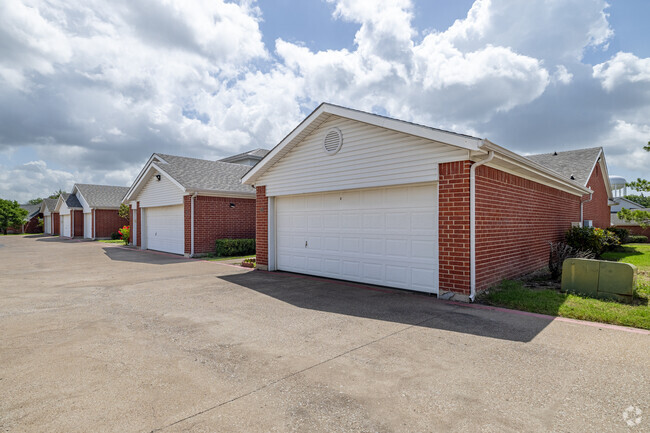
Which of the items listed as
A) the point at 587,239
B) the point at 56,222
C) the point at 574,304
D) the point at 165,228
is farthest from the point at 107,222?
the point at 574,304

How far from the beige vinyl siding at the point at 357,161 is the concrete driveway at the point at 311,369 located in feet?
9.44

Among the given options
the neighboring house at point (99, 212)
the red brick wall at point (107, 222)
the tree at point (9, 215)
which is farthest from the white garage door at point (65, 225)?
the tree at point (9, 215)

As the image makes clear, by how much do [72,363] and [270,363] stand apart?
232cm

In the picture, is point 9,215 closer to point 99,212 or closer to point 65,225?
point 65,225

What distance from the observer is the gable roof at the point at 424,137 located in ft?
22.2

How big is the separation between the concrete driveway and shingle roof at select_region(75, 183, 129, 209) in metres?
27.0

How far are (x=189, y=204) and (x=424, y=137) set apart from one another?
38.4 ft

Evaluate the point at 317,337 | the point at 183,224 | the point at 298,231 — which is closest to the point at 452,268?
the point at 317,337

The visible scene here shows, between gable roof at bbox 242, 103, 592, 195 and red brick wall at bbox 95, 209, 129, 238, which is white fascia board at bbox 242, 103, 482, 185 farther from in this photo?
red brick wall at bbox 95, 209, 129, 238

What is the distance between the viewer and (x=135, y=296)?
25.3ft

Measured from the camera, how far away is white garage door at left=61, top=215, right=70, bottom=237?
34.5 meters

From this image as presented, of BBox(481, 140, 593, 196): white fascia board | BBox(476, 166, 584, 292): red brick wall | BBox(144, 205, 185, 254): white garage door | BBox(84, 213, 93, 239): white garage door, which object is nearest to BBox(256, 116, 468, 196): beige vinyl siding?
Answer: BBox(481, 140, 593, 196): white fascia board

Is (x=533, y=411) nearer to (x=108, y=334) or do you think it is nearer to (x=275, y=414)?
(x=275, y=414)

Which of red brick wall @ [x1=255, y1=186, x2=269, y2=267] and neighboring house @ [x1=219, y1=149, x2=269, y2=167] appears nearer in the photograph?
red brick wall @ [x1=255, y1=186, x2=269, y2=267]
